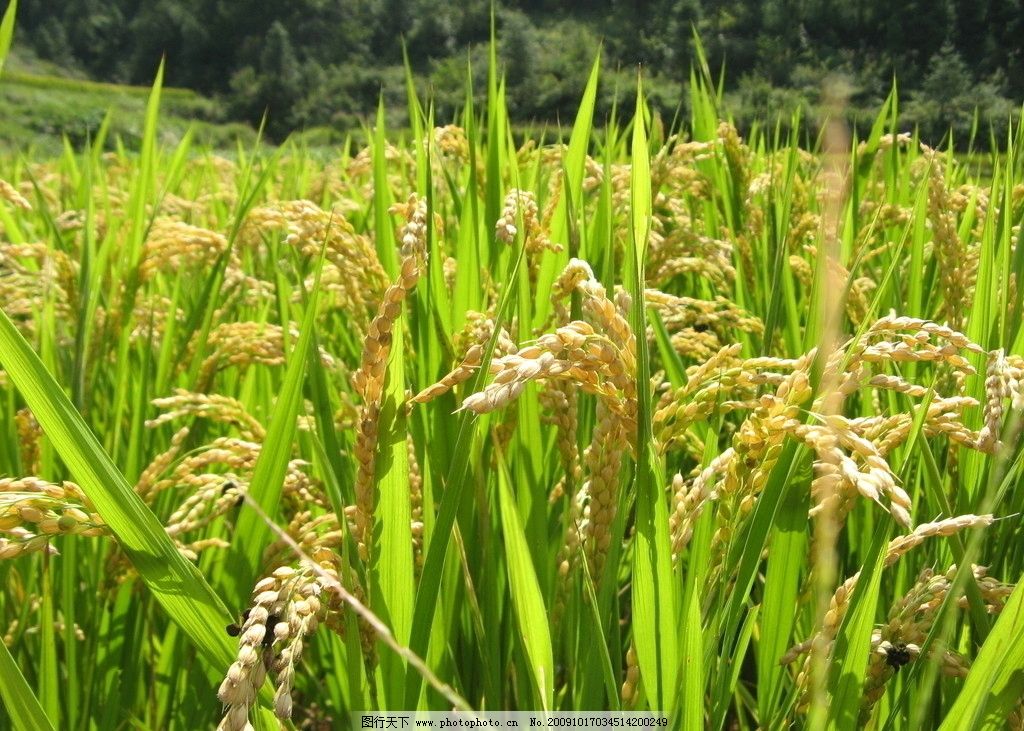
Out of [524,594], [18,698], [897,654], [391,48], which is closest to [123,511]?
[18,698]

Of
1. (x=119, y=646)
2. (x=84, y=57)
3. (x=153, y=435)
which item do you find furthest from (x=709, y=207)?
(x=84, y=57)

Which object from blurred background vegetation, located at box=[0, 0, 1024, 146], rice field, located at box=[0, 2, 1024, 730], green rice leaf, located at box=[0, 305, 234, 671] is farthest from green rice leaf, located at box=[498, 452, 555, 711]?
blurred background vegetation, located at box=[0, 0, 1024, 146]

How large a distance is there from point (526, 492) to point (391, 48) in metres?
55.8

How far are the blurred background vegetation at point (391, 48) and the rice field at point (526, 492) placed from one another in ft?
49.4

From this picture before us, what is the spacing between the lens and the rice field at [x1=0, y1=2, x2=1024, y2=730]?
0.70 meters

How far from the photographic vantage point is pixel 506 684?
1014mm

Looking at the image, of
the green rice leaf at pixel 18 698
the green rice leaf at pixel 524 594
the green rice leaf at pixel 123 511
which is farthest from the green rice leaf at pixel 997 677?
the green rice leaf at pixel 18 698

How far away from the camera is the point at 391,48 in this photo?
52156 mm

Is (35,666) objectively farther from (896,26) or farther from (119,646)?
(896,26)

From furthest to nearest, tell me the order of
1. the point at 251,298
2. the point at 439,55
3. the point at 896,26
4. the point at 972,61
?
the point at 439,55 < the point at 896,26 < the point at 972,61 < the point at 251,298

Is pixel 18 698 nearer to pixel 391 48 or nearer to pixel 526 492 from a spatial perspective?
pixel 526 492

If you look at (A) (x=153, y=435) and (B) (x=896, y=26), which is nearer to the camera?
(A) (x=153, y=435)

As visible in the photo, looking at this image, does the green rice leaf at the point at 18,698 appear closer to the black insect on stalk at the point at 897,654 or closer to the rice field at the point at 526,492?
the rice field at the point at 526,492

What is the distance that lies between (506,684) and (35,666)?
83cm
